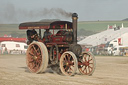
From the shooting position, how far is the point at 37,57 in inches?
534

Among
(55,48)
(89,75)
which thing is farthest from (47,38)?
(89,75)

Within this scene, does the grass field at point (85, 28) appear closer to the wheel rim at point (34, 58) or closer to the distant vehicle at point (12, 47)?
the distant vehicle at point (12, 47)

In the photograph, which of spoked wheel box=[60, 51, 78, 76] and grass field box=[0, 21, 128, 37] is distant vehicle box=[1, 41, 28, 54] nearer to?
spoked wheel box=[60, 51, 78, 76]

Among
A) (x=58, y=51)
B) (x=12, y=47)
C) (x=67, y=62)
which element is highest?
(x=12, y=47)

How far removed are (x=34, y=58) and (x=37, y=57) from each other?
0.71 feet

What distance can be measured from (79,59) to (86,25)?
510ft

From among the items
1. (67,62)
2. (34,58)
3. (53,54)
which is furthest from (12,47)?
(67,62)

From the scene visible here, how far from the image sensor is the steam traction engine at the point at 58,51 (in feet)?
42.8

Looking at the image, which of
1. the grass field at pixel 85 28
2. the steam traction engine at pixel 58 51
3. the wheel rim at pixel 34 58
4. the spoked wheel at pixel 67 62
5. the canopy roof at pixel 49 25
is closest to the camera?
the spoked wheel at pixel 67 62

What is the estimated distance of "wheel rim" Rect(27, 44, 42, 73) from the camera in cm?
1347

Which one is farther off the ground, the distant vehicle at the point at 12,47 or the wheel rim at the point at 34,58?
the distant vehicle at the point at 12,47

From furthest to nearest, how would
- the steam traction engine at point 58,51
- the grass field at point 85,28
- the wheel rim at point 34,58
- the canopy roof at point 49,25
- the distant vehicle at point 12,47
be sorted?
the grass field at point 85,28 < the distant vehicle at point 12,47 < the canopy roof at point 49,25 < the wheel rim at point 34,58 < the steam traction engine at point 58,51

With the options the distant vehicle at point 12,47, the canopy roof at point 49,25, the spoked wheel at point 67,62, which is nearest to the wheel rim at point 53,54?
the spoked wheel at point 67,62

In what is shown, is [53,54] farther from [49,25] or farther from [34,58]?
[49,25]
